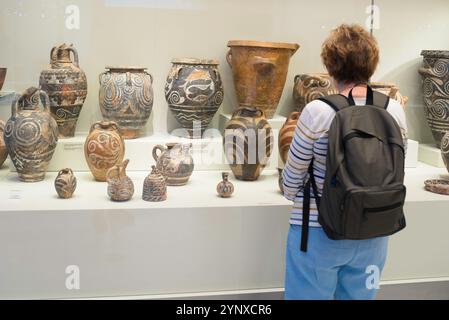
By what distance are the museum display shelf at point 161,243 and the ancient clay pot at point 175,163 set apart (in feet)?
0.54

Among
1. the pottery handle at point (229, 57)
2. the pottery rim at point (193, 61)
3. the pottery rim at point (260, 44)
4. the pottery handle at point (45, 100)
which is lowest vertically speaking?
the pottery handle at point (45, 100)

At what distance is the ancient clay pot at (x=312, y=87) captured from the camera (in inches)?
140

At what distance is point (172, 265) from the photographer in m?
2.60

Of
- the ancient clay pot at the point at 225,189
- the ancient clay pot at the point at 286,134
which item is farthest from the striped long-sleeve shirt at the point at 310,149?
the ancient clay pot at the point at 286,134

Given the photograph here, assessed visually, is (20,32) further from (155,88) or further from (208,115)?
(208,115)

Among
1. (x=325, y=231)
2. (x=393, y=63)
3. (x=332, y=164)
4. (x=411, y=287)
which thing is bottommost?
(x=411, y=287)

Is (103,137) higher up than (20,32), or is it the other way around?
(20,32)

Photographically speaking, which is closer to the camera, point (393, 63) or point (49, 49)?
point (49, 49)

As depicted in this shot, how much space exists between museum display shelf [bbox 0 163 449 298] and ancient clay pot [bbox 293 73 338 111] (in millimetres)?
978

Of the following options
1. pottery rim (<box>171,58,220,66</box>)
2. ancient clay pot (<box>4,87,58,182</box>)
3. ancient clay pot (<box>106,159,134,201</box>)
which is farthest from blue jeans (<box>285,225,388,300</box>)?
pottery rim (<box>171,58,220,66</box>)

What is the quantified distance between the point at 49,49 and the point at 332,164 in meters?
2.22

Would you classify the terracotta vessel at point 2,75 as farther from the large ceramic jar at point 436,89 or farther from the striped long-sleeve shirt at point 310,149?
the large ceramic jar at point 436,89
